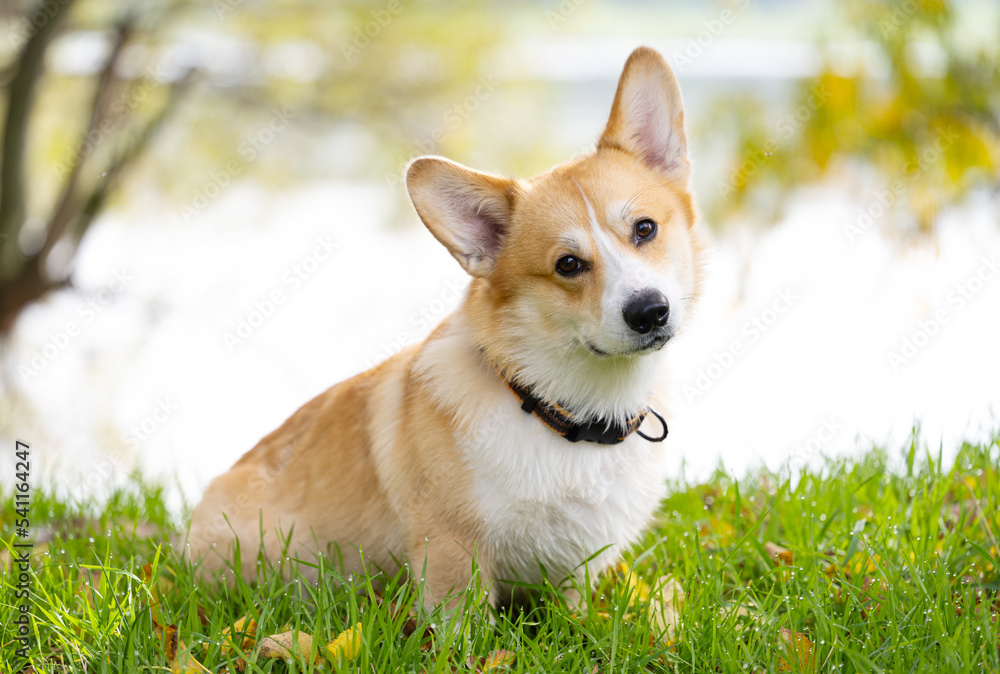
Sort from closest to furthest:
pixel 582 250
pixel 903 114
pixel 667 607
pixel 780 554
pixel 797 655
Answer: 1. pixel 797 655
2. pixel 582 250
3. pixel 667 607
4. pixel 780 554
5. pixel 903 114

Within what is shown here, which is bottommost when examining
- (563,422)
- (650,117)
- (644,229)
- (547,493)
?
(547,493)

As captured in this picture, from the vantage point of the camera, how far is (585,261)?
2381 millimetres

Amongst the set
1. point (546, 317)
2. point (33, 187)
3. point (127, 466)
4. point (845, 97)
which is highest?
point (845, 97)

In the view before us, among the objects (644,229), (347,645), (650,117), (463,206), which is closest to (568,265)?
(644,229)

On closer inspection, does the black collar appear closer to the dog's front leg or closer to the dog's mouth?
the dog's mouth

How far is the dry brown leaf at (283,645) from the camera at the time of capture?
2.25 meters

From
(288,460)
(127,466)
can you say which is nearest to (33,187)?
(127,466)

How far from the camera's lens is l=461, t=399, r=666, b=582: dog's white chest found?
2.41 meters

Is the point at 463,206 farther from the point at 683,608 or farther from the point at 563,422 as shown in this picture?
the point at 683,608

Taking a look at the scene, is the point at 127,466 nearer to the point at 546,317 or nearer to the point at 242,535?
the point at 242,535

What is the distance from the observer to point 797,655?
2205 mm

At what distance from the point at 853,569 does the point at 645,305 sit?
1.16m

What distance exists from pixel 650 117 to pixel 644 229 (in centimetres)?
44

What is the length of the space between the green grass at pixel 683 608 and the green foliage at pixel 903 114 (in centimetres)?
331
